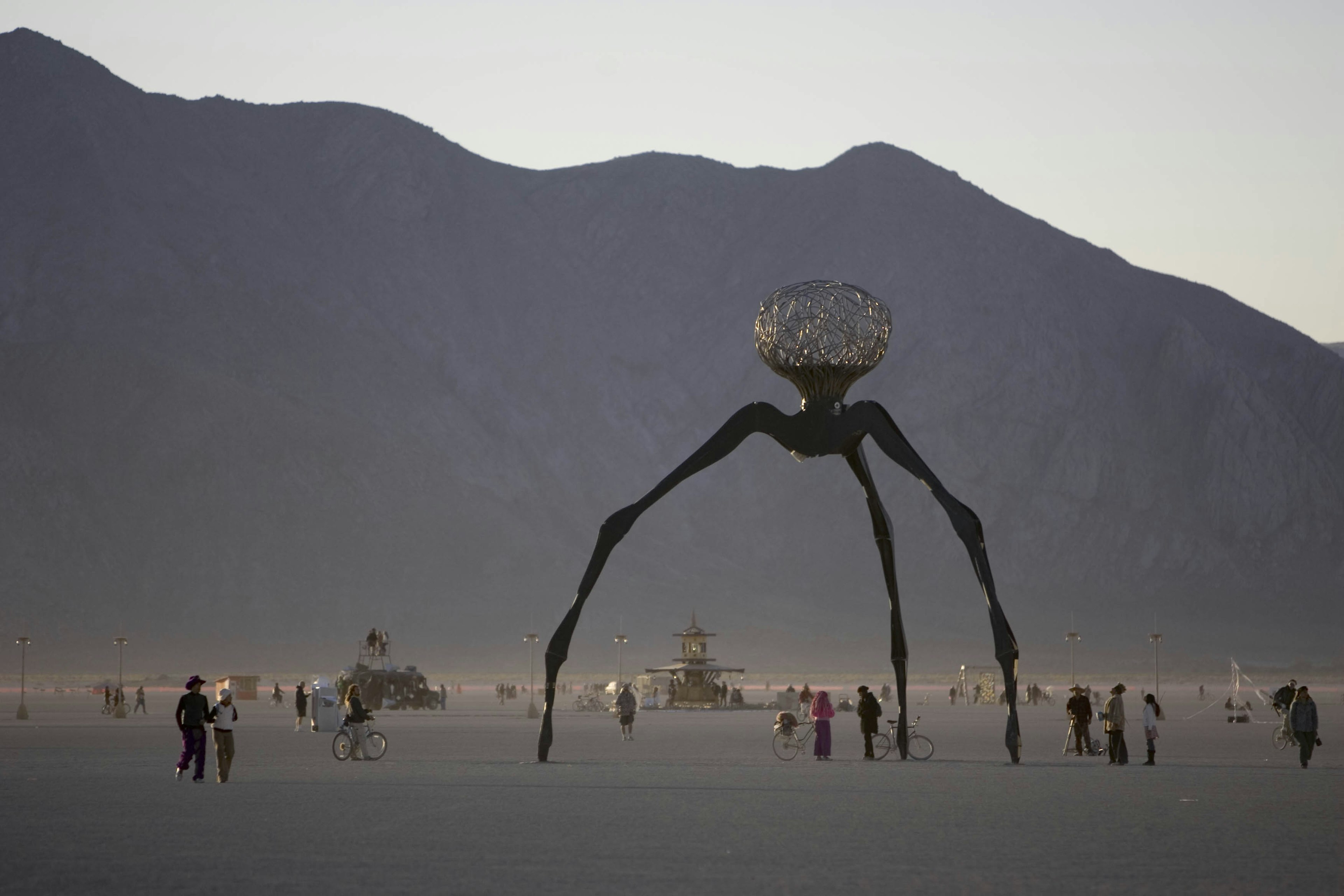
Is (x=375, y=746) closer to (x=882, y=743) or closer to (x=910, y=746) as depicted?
(x=882, y=743)

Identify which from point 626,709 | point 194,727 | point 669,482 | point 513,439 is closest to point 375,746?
point 194,727

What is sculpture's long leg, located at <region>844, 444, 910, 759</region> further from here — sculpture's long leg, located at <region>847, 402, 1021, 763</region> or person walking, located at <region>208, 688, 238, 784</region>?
person walking, located at <region>208, 688, 238, 784</region>

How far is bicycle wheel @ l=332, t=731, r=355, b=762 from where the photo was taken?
32094 mm

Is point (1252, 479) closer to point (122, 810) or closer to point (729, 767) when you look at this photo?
point (729, 767)

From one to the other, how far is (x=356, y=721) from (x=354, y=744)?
778 millimetres

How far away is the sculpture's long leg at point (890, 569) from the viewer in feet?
104

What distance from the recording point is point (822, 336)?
31250mm

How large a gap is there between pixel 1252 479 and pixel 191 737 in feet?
534

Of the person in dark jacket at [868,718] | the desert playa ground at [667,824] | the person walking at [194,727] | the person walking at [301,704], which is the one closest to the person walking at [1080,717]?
the desert playa ground at [667,824]

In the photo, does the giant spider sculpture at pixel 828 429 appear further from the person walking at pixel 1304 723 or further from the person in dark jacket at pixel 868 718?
the person walking at pixel 1304 723

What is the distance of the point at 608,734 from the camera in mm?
47406

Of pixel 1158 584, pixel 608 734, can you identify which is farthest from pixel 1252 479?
pixel 608 734

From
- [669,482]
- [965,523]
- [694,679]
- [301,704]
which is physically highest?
[669,482]

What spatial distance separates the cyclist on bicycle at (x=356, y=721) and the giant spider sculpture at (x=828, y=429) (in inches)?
128
